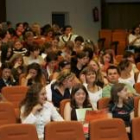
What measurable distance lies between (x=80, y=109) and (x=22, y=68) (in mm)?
3022

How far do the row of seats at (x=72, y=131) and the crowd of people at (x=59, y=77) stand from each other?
1.54ft

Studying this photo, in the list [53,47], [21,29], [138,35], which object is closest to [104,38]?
[138,35]

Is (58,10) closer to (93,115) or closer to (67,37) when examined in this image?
(67,37)

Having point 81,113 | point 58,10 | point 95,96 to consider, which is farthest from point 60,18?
point 81,113

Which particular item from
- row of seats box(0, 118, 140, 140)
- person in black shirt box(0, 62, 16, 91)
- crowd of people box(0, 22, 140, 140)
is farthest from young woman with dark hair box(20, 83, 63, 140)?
person in black shirt box(0, 62, 16, 91)

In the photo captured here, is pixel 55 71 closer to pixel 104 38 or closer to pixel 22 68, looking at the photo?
pixel 22 68

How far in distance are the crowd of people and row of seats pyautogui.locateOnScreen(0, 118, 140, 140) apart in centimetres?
47

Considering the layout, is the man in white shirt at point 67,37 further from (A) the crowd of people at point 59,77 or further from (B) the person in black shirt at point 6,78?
(B) the person in black shirt at point 6,78

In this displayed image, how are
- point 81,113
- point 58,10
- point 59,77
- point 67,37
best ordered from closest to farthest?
point 81,113 < point 59,77 < point 67,37 < point 58,10

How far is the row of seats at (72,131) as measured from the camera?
4.71 metres

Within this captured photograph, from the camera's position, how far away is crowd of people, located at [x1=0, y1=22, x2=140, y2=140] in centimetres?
548

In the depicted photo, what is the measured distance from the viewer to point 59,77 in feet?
21.8

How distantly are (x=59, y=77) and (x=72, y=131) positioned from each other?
1823mm

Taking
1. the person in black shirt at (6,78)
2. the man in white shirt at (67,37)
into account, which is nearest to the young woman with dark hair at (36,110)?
the person in black shirt at (6,78)
